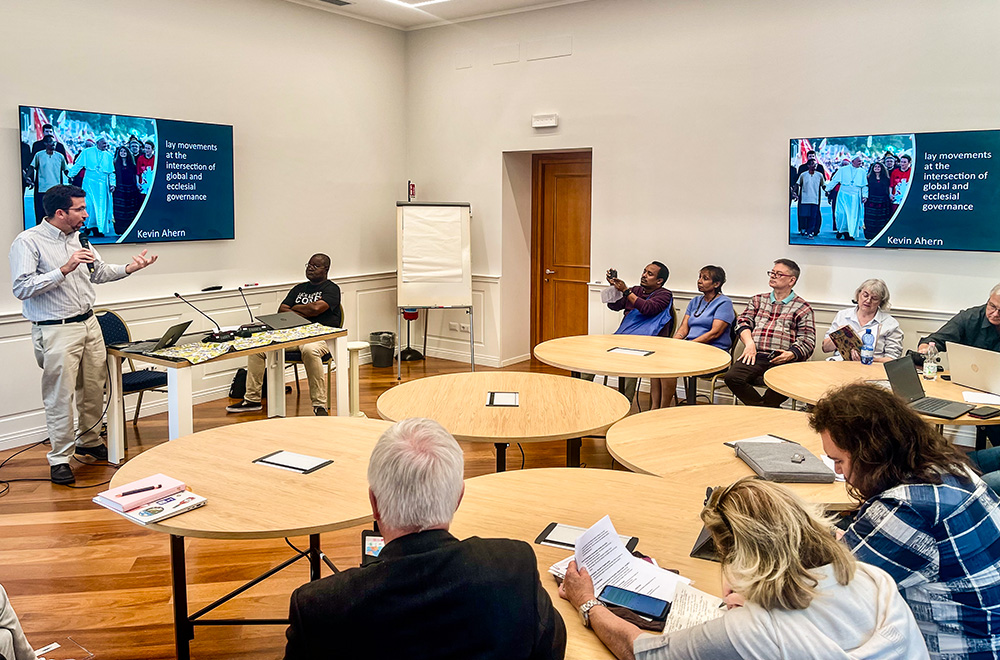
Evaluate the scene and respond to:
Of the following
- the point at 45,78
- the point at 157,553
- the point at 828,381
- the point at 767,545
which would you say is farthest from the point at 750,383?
the point at 45,78

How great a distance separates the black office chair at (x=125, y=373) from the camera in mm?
5145

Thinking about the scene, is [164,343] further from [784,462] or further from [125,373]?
[784,462]

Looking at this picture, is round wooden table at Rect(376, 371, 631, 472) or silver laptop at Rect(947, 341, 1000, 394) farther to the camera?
silver laptop at Rect(947, 341, 1000, 394)

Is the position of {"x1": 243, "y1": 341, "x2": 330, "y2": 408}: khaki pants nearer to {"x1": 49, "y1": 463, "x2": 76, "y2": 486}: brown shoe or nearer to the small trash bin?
the small trash bin

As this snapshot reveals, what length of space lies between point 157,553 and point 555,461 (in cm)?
241

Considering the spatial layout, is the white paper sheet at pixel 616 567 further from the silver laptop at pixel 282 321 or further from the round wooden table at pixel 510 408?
the silver laptop at pixel 282 321

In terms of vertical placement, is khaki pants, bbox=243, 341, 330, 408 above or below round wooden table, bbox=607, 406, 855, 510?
below

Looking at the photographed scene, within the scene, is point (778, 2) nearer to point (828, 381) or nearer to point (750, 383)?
point (750, 383)

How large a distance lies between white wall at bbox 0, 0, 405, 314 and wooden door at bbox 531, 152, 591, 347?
152 centimetres

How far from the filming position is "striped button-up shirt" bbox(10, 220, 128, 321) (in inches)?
179

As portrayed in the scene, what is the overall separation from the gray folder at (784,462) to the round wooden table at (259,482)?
4.13 feet

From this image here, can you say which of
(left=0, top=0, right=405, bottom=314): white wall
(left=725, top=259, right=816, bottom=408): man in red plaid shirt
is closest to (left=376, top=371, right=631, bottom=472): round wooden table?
(left=725, top=259, right=816, bottom=408): man in red plaid shirt

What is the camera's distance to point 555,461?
511 centimetres

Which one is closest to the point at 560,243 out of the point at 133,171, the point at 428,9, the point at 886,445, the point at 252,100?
the point at 428,9
